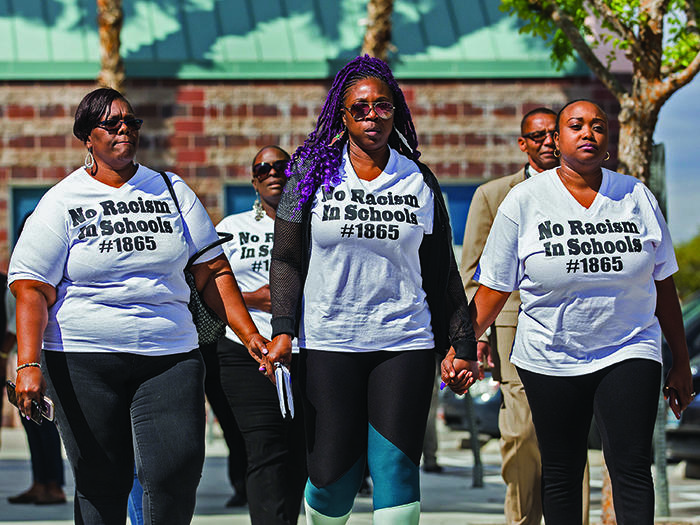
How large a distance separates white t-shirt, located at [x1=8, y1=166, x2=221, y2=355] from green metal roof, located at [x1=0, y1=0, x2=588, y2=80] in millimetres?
10994

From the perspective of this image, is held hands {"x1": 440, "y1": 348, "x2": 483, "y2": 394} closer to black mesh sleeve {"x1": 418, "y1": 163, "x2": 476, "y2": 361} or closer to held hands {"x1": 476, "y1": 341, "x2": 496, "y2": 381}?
black mesh sleeve {"x1": 418, "y1": 163, "x2": 476, "y2": 361}

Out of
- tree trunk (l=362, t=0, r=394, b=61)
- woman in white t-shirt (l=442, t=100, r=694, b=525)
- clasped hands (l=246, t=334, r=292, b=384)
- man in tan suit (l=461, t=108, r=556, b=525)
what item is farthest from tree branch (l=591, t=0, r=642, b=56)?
tree trunk (l=362, t=0, r=394, b=61)

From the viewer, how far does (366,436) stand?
Result: 4715 millimetres

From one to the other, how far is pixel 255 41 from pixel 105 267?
37.8 ft

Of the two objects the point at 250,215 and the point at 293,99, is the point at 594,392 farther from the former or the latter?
the point at 293,99

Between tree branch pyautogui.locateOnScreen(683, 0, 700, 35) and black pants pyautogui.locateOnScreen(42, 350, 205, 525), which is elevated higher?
tree branch pyautogui.locateOnScreen(683, 0, 700, 35)

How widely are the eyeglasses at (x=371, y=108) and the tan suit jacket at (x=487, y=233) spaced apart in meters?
1.61

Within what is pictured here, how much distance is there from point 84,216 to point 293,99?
36.5 ft

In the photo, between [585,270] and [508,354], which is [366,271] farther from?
[508,354]

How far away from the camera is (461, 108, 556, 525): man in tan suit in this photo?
6074 millimetres

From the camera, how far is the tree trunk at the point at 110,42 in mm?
14367

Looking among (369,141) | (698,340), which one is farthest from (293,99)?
(369,141)

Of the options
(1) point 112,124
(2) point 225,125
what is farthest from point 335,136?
(2) point 225,125

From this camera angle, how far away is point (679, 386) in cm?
505
